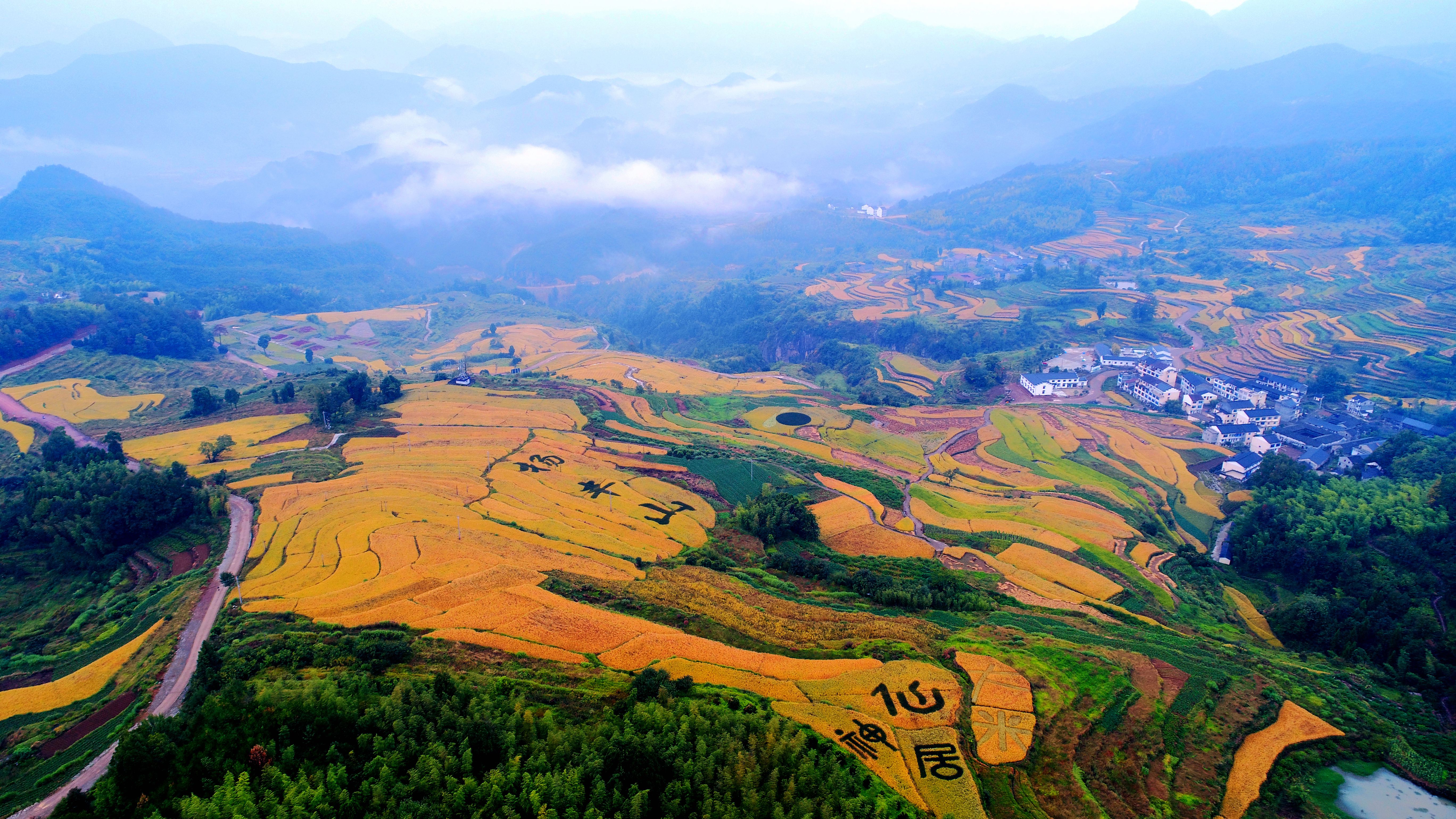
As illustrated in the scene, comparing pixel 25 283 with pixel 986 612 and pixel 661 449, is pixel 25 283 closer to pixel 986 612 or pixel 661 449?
pixel 661 449

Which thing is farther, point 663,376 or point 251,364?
point 251,364

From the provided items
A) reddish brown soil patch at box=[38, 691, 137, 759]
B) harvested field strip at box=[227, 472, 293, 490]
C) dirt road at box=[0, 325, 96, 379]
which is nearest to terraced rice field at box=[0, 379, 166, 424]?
dirt road at box=[0, 325, 96, 379]

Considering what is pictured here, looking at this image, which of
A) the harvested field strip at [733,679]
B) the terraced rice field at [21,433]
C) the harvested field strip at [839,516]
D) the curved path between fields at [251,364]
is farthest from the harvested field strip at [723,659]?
the curved path between fields at [251,364]

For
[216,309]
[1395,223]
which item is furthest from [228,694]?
[1395,223]

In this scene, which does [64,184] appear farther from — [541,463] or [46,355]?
[541,463]

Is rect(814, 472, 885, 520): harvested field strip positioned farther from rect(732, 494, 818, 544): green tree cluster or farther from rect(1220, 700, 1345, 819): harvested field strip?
rect(1220, 700, 1345, 819): harvested field strip

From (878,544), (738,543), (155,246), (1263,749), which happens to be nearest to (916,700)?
(1263,749)
